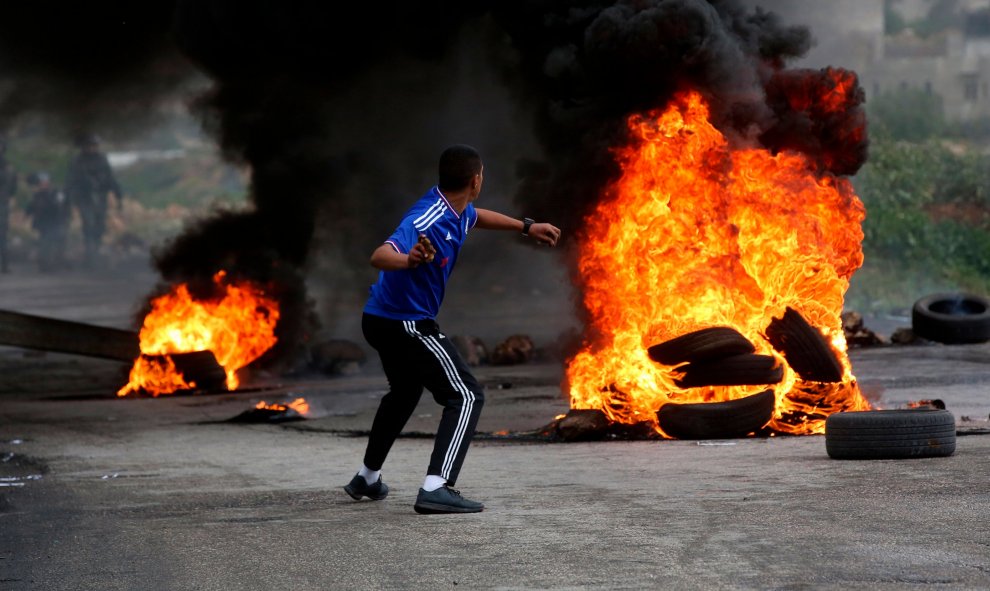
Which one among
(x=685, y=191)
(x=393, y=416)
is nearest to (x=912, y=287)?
(x=685, y=191)

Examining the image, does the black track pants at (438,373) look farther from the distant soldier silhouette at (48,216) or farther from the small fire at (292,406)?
the distant soldier silhouette at (48,216)

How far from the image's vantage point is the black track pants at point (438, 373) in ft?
22.7

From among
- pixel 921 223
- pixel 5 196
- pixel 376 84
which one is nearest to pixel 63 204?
pixel 5 196

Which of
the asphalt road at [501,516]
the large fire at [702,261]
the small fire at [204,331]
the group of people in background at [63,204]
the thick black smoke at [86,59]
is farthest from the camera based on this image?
the group of people in background at [63,204]

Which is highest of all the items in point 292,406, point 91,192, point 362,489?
point 91,192

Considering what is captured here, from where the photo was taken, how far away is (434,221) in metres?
6.90

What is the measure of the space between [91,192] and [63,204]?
0.93 m

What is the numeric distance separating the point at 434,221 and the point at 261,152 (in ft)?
53.0

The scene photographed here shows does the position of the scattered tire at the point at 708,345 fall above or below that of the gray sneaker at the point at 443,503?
above

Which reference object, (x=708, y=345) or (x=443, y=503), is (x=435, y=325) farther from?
(x=708, y=345)

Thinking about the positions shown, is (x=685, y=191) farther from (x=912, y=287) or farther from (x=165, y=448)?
(x=912, y=287)

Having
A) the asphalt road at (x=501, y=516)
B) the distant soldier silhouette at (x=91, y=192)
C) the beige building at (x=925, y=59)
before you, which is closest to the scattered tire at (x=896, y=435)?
the asphalt road at (x=501, y=516)

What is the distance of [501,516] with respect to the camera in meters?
6.70

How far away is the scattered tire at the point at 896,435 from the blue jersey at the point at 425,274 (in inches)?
118
